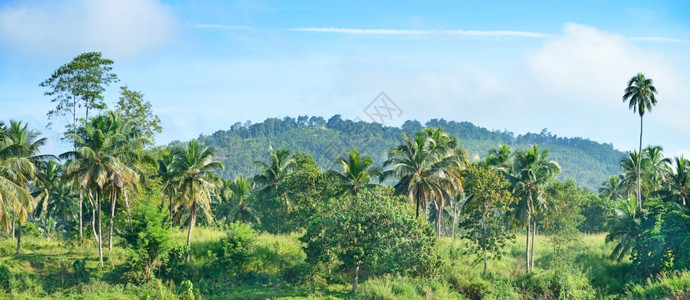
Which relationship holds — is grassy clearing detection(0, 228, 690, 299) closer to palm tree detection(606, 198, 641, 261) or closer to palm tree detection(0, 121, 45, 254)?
palm tree detection(606, 198, 641, 261)

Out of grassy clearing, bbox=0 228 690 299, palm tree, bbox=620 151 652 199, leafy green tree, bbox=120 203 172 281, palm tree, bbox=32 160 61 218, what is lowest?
grassy clearing, bbox=0 228 690 299

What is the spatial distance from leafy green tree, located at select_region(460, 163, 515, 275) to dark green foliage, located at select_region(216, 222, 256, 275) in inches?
625

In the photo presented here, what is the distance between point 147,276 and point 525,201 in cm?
2752

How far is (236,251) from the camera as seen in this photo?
1625 inches

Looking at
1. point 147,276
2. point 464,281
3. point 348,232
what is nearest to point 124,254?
Answer: point 147,276

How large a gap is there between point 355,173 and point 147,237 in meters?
17.5

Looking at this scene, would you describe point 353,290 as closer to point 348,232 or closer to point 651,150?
point 348,232

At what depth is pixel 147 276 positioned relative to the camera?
39.1 m

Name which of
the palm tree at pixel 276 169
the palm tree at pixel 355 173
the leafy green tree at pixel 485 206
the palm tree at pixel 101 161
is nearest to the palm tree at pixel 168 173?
the palm tree at pixel 101 161

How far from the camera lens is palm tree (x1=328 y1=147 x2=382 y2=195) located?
48.2 m

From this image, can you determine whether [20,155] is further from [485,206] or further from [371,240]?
[485,206]

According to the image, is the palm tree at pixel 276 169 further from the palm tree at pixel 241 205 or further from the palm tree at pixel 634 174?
the palm tree at pixel 634 174

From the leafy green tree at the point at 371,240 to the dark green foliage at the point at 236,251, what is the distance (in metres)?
4.59

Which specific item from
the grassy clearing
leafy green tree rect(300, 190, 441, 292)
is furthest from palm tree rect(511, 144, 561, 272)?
leafy green tree rect(300, 190, 441, 292)
